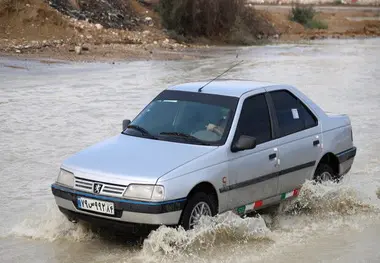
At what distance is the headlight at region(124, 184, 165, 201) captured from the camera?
6.68 metres

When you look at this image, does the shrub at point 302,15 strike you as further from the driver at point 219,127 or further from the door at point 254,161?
the driver at point 219,127

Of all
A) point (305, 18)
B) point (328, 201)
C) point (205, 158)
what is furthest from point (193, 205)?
point (305, 18)

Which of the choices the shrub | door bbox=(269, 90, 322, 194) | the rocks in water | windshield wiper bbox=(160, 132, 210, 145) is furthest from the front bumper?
the shrub

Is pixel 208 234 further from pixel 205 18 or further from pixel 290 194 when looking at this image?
pixel 205 18

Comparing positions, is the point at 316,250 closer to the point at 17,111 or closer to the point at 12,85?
the point at 17,111

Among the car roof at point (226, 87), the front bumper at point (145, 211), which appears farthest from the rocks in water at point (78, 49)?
the front bumper at point (145, 211)

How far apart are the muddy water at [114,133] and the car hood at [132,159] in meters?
0.54

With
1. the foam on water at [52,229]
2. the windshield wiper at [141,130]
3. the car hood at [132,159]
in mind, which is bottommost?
the foam on water at [52,229]

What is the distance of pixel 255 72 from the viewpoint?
92.4 feet

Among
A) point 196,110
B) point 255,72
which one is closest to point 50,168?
point 196,110

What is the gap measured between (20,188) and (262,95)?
3.85m

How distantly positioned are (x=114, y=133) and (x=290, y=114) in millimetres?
6886

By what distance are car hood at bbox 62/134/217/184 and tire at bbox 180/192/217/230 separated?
33 cm

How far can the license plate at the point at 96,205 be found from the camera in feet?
22.2
